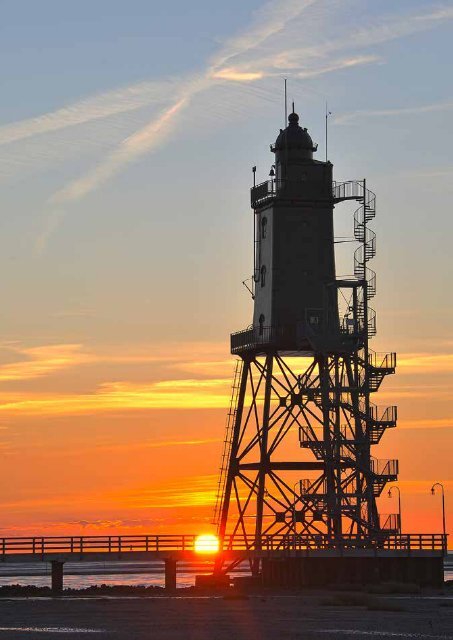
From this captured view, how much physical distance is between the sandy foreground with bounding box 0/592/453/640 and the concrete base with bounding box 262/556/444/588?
7511 mm

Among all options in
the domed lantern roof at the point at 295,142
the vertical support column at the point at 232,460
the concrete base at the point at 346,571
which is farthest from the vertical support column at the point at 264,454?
the domed lantern roof at the point at 295,142

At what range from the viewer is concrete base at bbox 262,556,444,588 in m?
79.3

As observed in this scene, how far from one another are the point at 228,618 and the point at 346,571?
82.2 feet

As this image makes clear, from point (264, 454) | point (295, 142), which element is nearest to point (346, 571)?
point (264, 454)

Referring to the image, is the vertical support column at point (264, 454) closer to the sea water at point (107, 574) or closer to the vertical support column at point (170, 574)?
the vertical support column at point (170, 574)

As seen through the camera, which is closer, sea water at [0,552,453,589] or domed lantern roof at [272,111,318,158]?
domed lantern roof at [272,111,318,158]

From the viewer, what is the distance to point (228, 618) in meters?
55.3

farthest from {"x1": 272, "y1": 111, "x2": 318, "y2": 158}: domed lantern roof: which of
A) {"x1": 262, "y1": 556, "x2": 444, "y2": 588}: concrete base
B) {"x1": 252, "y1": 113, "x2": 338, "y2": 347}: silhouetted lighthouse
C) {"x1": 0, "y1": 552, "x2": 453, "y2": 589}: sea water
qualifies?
{"x1": 0, "y1": 552, "x2": 453, "y2": 589}: sea water

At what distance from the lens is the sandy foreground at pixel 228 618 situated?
161ft

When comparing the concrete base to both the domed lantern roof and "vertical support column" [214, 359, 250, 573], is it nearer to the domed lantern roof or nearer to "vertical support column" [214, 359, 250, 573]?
"vertical support column" [214, 359, 250, 573]

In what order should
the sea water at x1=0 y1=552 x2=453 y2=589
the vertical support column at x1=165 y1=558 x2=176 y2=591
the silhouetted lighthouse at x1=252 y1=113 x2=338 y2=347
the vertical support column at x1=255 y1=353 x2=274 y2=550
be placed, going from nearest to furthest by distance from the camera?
the vertical support column at x1=165 y1=558 x2=176 y2=591, the vertical support column at x1=255 y1=353 x2=274 y2=550, the silhouetted lighthouse at x1=252 y1=113 x2=338 y2=347, the sea water at x1=0 y1=552 x2=453 y2=589

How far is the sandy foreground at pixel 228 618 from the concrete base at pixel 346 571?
7511 millimetres

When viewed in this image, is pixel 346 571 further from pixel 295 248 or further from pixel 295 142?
pixel 295 142

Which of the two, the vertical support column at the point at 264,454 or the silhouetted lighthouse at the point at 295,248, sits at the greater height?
the silhouetted lighthouse at the point at 295,248
